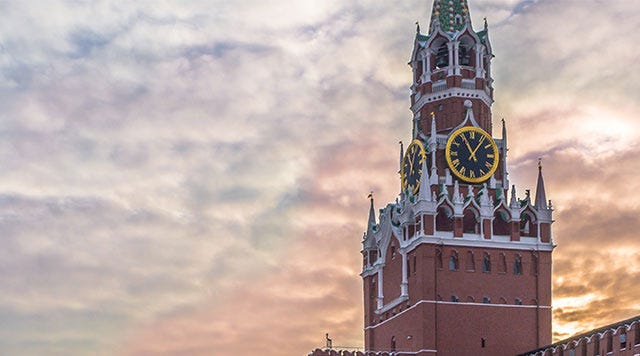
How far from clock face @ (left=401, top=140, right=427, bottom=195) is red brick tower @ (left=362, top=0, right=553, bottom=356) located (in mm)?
90

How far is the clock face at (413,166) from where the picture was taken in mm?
101250

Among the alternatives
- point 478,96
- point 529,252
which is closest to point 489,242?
point 529,252

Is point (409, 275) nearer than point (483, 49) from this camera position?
Yes

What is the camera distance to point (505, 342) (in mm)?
95438

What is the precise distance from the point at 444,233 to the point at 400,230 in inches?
186

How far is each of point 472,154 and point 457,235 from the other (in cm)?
784

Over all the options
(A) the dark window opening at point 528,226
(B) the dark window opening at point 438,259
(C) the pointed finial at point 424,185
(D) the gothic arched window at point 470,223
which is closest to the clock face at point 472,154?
(C) the pointed finial at point 424,185

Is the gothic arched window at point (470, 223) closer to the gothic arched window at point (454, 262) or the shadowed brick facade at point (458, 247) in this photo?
the shadowed brick facade at point (458, 247)

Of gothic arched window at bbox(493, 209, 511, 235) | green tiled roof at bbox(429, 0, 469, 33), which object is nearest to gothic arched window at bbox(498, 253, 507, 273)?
gothic arched window at bbox(493, 209, 511, 235)

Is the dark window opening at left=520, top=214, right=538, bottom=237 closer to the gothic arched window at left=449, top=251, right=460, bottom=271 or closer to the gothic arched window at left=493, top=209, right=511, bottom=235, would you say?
the gothic arched window at left=493, top=209, right=511, bottom=235

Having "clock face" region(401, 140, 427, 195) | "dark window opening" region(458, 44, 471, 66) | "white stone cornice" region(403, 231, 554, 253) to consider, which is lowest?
"white stone cornice" region(403, 231, 554, 253)

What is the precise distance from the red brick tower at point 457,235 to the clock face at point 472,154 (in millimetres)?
79

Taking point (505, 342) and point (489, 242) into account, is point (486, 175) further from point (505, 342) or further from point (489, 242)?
point (505, 342)

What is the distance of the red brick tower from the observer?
95.6m
